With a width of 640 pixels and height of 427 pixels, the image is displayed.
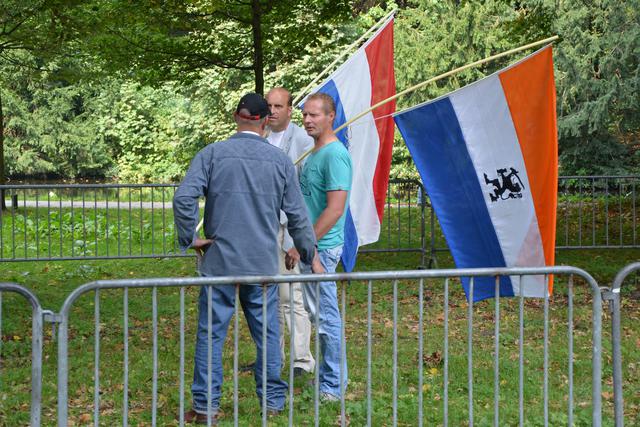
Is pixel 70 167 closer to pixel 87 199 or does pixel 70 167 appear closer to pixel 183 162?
pixel 183 162

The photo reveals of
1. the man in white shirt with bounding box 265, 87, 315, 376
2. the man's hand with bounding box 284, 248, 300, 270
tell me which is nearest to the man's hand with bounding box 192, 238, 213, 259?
the man's hand with bounding box 284, 248, 300, 270

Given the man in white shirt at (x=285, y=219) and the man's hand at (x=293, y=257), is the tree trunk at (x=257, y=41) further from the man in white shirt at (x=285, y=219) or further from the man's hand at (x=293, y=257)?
the man's hand at (x=293, y=257)

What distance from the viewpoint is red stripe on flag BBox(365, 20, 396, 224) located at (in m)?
7.86

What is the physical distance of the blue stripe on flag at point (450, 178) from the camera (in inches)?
257

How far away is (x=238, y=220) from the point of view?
19.5 feet

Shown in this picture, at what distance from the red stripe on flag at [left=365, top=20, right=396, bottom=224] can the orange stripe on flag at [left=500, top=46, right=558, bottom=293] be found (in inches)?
58.5

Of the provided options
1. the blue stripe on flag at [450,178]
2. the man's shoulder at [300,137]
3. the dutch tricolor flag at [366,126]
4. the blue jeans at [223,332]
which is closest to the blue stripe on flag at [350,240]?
the dutch tricolor flag at [366,126]

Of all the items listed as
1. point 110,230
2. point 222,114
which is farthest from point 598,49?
point 222,114

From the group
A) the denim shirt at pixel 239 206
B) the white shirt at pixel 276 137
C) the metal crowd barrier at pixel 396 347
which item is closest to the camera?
the metal crowd barrier at pixel 396 347

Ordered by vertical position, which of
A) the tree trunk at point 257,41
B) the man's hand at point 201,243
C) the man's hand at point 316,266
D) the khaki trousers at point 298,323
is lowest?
the khaki trousers at point 298,323

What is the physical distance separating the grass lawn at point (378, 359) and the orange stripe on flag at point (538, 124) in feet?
4.23

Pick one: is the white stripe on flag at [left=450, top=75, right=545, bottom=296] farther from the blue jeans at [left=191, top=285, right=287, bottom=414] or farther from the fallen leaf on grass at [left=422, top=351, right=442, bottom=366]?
the fallen leaf on grass at [left=422, top=351, right=442, bottom=366]

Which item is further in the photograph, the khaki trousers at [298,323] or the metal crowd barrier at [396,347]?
the khaki trousers at [298,323]

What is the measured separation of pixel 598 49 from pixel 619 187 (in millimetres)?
11740
